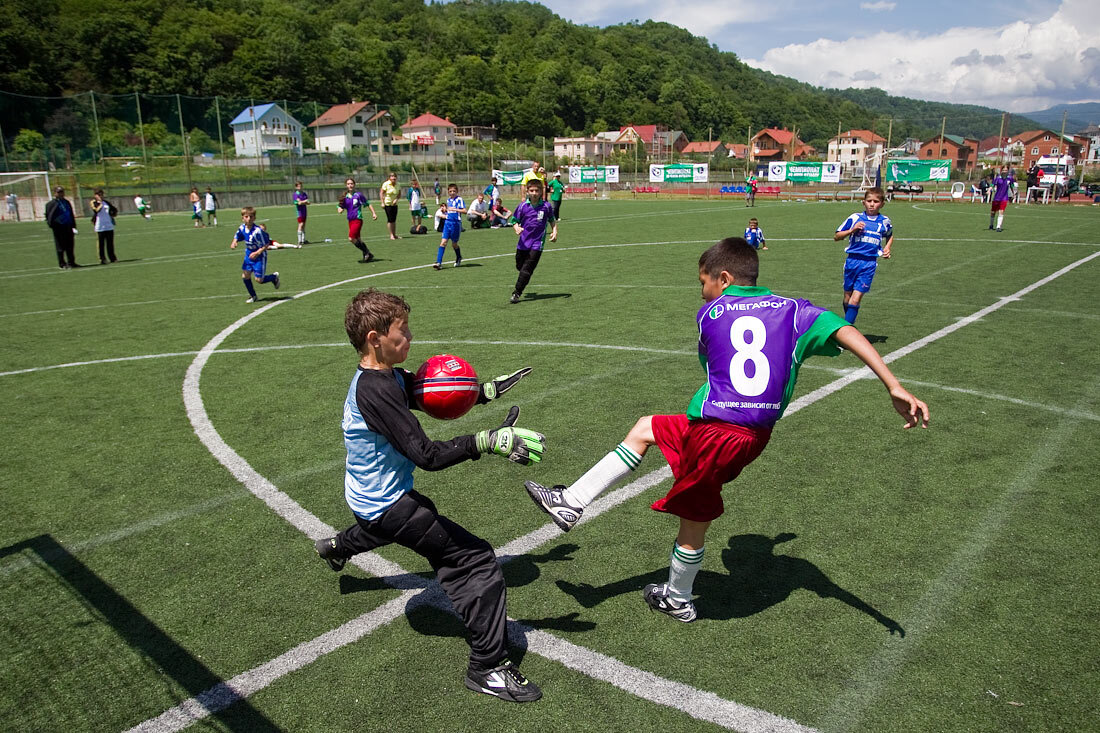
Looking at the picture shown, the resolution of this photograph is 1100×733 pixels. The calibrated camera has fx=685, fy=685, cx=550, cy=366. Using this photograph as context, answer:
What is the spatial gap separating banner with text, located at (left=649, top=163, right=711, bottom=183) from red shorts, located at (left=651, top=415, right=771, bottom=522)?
200 ft

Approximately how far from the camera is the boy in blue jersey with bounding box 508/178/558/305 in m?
13.0

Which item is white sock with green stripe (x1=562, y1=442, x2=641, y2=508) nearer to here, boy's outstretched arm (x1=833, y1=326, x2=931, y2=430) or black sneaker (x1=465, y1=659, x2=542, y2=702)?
black sneaker (x1=465, y1=659, x2=542, y2=702)

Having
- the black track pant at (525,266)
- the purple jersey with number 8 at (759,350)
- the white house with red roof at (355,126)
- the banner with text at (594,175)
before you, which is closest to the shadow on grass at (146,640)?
the purple jersey with number 8 at (759,350)

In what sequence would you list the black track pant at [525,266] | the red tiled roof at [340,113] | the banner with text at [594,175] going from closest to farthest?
the black track pant at [525,266], the banner with text at [594,175], the red tiled roof at [340,113]

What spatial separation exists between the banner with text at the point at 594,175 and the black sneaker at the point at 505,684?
60630mm

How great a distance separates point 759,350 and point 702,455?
1.95 ft

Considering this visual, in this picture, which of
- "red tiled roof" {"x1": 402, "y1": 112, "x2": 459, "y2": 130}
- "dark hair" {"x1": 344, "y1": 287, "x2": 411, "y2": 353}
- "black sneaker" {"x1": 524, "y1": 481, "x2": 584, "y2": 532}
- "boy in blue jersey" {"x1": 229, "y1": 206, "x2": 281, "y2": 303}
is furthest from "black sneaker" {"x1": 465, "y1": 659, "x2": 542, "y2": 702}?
"red tiled roof" {"x1": 402, "y1": 112, "x2": 459, "y2": 130}

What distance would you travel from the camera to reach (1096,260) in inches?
679

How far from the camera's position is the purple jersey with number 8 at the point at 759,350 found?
11.0 ft

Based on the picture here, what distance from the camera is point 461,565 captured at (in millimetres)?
3461

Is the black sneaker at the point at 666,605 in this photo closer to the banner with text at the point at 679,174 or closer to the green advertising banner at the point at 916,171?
the green advertising banner at the point at 916,171

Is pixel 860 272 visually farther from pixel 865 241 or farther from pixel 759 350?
pixel 759 350

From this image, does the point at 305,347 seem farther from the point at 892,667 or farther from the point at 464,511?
the point at 892,667

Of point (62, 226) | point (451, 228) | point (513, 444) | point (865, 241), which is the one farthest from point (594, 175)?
point (513, 444)
